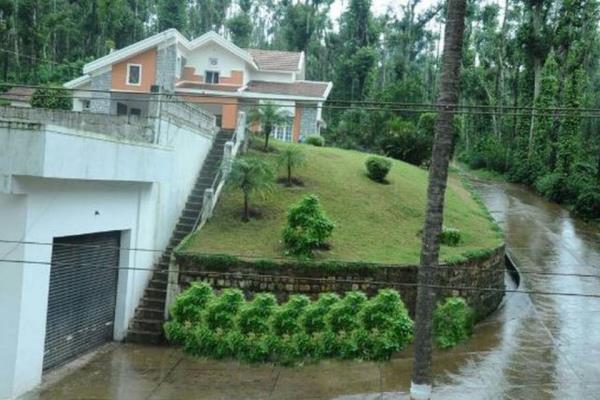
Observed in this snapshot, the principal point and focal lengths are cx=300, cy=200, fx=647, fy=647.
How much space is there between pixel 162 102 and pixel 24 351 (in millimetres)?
6732

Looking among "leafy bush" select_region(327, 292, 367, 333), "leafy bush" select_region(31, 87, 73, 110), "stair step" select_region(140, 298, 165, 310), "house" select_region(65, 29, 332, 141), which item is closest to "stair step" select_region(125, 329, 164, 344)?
"stair step" select_region(140, 298, 165, 310)

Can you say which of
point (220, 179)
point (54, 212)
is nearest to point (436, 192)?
point (54, 212)

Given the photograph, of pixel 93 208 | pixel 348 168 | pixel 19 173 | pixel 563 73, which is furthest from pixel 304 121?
pixel 19 173

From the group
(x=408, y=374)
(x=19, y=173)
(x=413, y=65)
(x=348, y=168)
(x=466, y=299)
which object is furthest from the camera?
(x=413, y=65)

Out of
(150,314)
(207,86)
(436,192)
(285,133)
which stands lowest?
(150,314)

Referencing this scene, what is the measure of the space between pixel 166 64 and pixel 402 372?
24.1 metres

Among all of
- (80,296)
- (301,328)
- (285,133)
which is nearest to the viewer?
(80,296)

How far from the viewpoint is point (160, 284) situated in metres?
15.2

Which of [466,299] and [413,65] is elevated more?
[413,65]

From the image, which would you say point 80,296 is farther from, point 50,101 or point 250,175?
point 50,101

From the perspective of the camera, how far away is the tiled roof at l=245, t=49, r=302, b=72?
117 ft

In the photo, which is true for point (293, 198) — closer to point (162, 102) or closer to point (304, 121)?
point (162, 102)

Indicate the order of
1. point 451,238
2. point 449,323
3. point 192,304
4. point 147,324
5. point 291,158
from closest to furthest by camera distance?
point 192,304
point 449,323
point 147,324
point 451,238
point 291,158

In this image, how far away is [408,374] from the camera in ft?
39.0
